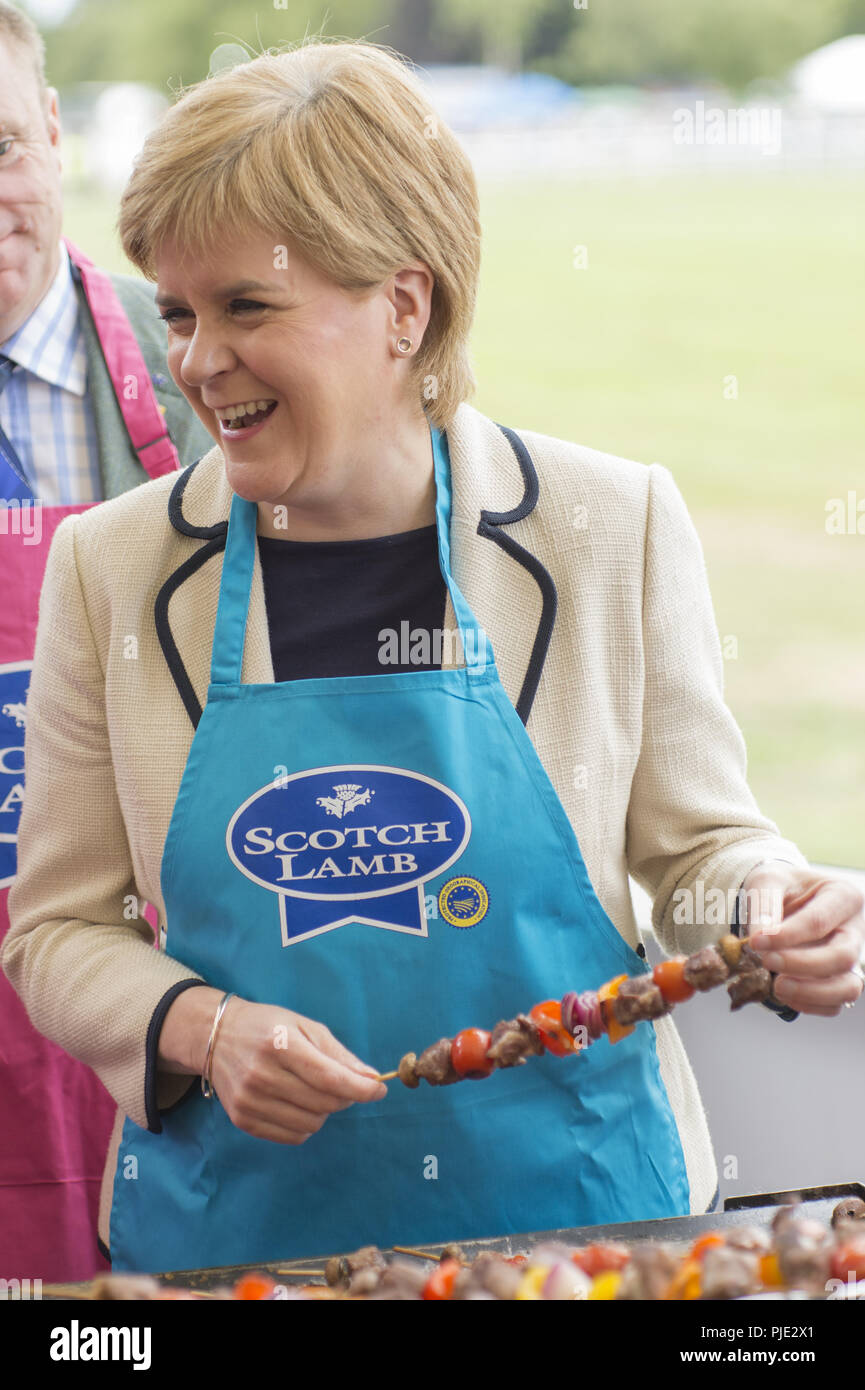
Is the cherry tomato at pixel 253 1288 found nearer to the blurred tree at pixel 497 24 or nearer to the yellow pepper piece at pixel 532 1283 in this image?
the yellow pepper piece at pixel 532 1283

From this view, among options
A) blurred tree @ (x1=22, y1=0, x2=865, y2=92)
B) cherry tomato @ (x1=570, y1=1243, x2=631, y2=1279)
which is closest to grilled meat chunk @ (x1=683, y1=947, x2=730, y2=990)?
cherry tomato @ (x1=570, y1=1243, x2=631, y2=1279)

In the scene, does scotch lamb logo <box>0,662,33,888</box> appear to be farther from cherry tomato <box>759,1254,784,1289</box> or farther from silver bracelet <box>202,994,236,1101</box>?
cherry tomato <box>759,1254,784,1289</box>

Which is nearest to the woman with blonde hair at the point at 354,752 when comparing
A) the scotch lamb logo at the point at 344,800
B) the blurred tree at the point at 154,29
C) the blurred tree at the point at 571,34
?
the scotch lamb logo at the point at 344,800

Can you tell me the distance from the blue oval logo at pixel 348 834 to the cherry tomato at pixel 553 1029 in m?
0.18

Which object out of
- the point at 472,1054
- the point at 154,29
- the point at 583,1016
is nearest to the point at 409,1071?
the point at 472,1054

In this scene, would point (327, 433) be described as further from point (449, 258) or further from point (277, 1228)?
point (277, 1228)

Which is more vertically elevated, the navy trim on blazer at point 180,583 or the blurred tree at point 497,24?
the blurred tree at point 497,24

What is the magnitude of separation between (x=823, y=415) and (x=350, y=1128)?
3.58 m

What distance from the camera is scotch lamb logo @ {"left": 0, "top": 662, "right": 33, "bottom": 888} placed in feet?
5.63

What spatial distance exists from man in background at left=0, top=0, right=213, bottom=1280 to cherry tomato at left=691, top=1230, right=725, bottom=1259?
38.1 inches

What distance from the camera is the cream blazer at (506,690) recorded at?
→ 1.37 metres

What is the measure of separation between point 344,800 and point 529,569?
306mm

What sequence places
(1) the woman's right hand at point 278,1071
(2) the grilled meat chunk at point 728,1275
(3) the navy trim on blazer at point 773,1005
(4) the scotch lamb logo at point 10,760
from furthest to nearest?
A: (4) the scotch lamb logo at point 10,760 → (3) the navy trim on blazer at point 773,1005 → (1) the woman's right hand at point 278,1071 → (2) the grilled meat chunk at point 728,1275

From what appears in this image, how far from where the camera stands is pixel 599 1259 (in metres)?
1.02
